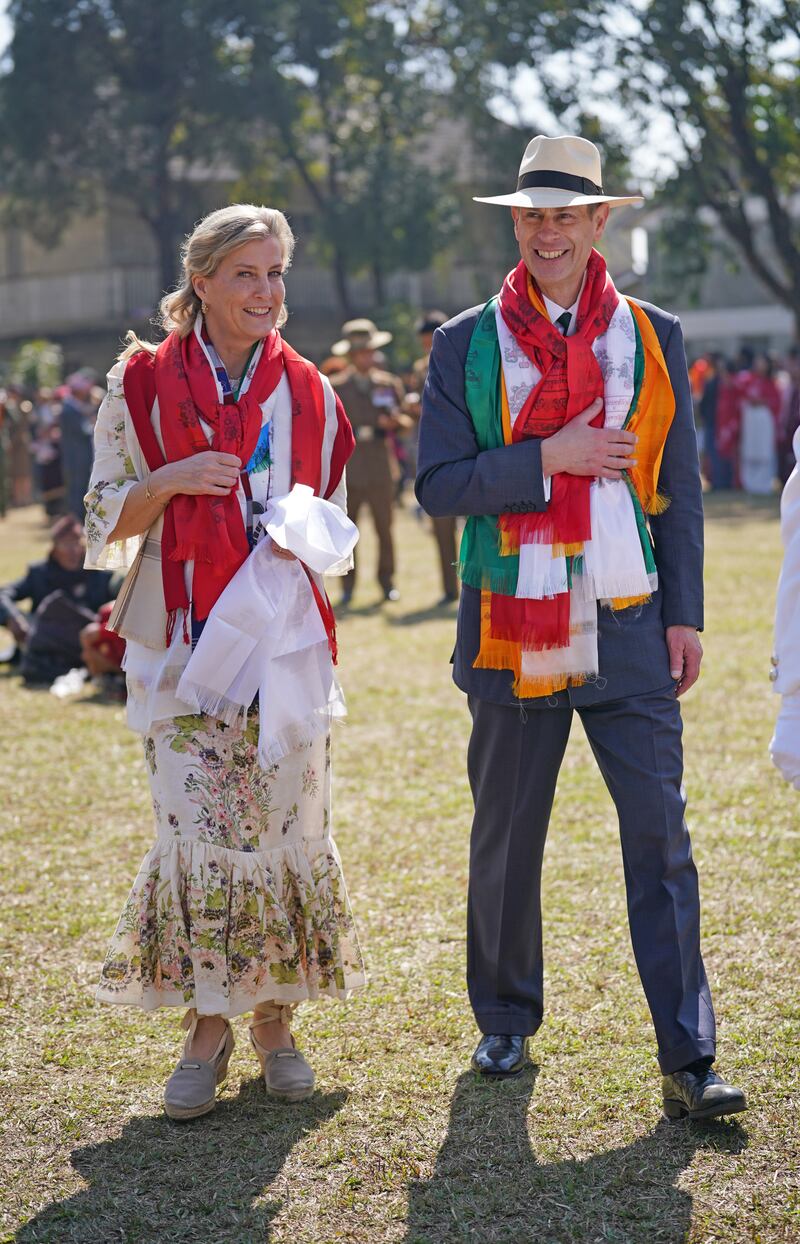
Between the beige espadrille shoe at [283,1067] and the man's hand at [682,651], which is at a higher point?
the man's hand at [682,651]

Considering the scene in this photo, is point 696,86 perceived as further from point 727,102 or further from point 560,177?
point 560,177

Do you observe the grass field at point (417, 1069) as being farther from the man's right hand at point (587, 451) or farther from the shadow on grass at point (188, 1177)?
the man's right hand at point (587, 451)

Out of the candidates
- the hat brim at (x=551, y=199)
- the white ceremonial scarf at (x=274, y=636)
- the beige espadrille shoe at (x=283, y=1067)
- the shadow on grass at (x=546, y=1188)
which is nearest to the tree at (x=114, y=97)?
the hat brim at (x=551, y=199)

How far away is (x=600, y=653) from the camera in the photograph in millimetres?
3674

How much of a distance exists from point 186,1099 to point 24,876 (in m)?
2.25

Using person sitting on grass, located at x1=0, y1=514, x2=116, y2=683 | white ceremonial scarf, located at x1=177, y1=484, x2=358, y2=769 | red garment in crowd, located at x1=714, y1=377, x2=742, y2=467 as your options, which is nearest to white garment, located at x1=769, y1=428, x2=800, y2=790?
white ceremonial scarf, located at x1=177, y1=484, x2=358, y2=769

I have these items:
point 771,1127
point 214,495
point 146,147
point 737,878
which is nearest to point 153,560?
point 214,495

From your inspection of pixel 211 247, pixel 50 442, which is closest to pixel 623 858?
pixel 211 247

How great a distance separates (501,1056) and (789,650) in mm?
1453

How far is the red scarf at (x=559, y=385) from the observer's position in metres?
3.61

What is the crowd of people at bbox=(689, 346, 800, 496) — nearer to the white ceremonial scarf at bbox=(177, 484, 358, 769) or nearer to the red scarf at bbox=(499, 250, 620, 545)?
the red scarf at bbox=(499, 250, 620, 545)

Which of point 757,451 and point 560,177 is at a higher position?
point 560,177

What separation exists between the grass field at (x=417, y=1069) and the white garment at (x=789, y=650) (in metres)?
0.96

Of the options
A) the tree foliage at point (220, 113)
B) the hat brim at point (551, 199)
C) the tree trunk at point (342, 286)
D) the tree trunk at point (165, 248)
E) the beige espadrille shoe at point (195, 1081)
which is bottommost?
the beige espadrille shoe at point (195, 1081)
